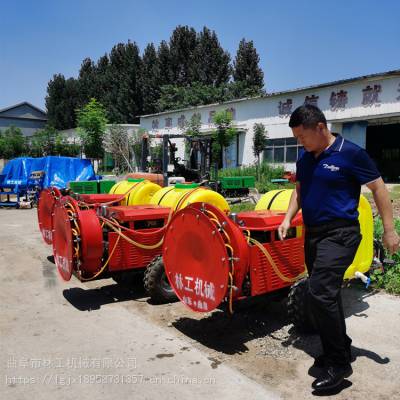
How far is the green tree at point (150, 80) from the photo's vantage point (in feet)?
136

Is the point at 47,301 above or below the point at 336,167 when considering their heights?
below

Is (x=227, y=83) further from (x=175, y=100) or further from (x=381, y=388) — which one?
(x=381, y=388)

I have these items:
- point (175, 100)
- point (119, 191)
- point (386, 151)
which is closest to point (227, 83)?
point (175, 100)

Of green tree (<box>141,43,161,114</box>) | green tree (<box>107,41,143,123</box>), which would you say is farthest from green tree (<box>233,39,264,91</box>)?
green tree (<box>107,41,143,123</box>)

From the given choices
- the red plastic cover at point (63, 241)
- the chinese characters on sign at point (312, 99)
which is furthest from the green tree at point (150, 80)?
the red plastic cover at point (63, 241)

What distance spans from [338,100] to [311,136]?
55.9ft

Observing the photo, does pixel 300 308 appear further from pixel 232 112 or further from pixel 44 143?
pixel 44 143

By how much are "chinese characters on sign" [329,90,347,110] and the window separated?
8.86ft

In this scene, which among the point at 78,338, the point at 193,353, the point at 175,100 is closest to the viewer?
the point at 193,353

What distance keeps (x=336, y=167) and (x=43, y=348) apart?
2.78m

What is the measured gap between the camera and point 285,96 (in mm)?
21125

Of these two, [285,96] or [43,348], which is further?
[285,96]

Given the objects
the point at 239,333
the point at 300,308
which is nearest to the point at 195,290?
the point at 239,333

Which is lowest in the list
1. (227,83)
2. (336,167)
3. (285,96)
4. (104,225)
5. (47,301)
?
(47,301)
